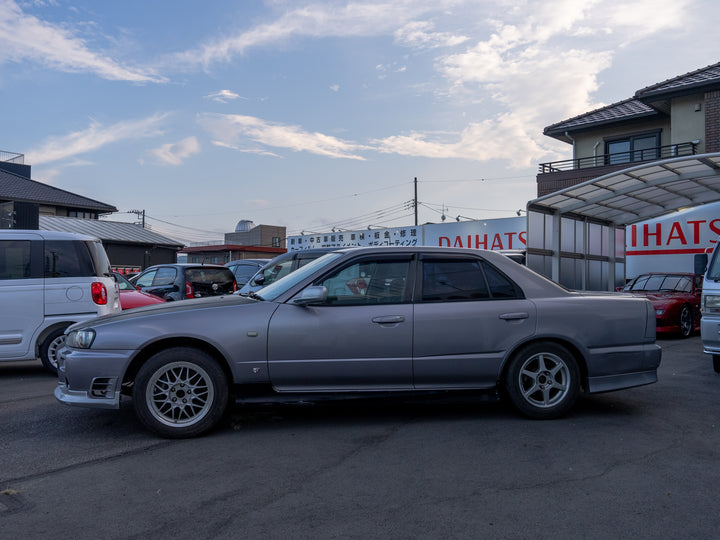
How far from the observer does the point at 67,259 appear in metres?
7.34

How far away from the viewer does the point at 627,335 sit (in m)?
5.22

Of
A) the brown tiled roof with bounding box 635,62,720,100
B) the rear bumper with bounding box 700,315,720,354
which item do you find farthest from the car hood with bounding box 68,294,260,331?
the brown tiled roof with bounding box 635,62,720,100

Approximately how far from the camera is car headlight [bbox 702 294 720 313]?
723 cm

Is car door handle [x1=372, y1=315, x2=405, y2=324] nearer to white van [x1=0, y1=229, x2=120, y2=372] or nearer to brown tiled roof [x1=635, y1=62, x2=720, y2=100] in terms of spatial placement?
white van [x1=0, y1=229, x2=120, y2=372]

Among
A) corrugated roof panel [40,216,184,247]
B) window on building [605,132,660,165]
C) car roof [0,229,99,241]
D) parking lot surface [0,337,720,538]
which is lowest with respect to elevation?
parking lot surface [0,337,720,538]

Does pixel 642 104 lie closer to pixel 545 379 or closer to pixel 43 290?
pixel 545 379

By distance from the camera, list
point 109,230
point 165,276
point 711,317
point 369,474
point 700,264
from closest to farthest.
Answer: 1. point 369,474
2. point 711,317
3. point 700,264
4. point 165,276
5. point 109,230

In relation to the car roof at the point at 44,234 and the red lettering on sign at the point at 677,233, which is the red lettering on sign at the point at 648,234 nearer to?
the red lettering on sign at the point at 677,233

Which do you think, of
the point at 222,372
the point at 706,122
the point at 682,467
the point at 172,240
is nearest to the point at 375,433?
the point at 222,372

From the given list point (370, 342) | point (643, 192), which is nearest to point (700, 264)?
point (370, 342)

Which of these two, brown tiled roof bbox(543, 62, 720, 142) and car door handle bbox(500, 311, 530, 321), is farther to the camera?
brown tiled roof bbox(543, 62, 720, 142)

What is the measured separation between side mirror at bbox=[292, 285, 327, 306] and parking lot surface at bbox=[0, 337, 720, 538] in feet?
3.46

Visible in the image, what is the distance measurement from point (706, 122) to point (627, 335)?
17374 millimetres

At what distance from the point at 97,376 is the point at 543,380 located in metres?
3.67
